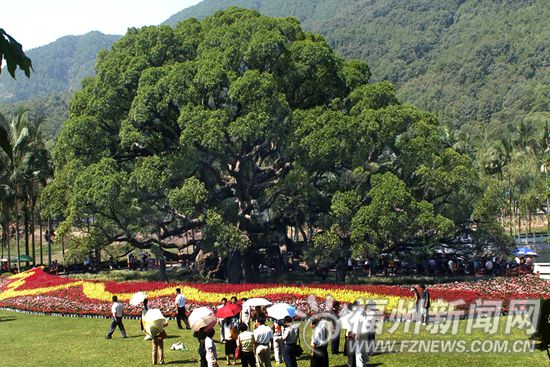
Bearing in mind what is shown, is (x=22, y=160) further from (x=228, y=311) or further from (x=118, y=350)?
(x=228, y=311)

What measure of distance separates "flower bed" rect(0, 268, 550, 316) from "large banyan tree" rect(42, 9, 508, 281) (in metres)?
4.55

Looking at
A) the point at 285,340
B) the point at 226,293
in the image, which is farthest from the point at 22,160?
the point at 285,340

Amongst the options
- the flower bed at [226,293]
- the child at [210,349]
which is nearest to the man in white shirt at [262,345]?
the child at [210,349]

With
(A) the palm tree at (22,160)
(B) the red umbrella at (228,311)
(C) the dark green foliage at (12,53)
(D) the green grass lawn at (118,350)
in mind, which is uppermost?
(A) the palm tree at (22,160)

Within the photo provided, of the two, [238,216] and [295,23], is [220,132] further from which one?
[295,23]

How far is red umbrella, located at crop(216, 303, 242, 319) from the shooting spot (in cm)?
1822

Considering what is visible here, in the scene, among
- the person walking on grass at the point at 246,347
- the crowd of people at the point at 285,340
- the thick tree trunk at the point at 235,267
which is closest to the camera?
the crowd of people at the point at 285,340

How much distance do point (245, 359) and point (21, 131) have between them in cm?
3393

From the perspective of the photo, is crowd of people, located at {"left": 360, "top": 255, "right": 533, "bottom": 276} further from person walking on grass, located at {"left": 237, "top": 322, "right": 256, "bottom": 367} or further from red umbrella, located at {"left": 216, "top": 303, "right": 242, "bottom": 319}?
person walking on grass, located at {"left": 237, "top": 322, "right": 256, "bottom": 367}

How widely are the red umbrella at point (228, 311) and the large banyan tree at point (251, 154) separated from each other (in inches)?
587

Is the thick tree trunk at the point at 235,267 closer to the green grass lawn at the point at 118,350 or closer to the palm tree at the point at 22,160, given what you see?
the green grass lawn at the point at 118,350

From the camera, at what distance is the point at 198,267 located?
4050 cm

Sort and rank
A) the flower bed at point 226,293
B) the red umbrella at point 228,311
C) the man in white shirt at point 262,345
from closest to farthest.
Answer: the man in white shirt at point 262,345
the red umbrella at point 228,311
the flower bed at point 226,293

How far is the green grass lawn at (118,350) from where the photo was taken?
17.0 metres
